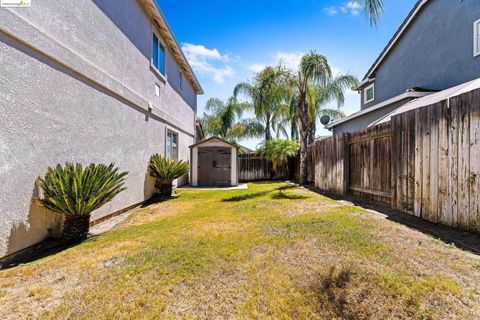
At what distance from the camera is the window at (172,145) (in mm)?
9781

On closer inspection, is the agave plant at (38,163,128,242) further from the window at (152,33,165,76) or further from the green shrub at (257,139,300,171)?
the green shrub at (257,139,300,171)

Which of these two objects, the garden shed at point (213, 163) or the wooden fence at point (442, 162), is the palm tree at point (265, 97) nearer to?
the garden shed at point (213, 163)

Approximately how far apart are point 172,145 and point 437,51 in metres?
12.1

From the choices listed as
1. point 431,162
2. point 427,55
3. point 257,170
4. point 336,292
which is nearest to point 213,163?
point 257,170

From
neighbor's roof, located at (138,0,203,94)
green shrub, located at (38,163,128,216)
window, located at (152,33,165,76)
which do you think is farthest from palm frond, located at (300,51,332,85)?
green shrub, located at (38,163,128,216)

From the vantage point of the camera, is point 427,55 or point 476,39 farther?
point 427,55

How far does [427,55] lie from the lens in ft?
29.0

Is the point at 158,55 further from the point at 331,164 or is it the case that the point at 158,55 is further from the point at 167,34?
the point at 331,164

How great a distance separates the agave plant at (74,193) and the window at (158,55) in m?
5.94

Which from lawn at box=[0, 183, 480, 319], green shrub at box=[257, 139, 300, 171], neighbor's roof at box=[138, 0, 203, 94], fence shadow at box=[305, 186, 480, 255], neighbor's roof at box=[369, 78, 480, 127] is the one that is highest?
neighbor's roof at box=[138, 0, 203, 94]

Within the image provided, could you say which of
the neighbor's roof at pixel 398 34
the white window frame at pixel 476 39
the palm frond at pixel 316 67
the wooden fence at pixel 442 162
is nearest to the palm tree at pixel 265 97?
the palm frond at pixel 316 67

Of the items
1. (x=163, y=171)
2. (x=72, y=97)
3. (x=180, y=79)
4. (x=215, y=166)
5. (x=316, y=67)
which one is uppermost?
(x=180, y=79)

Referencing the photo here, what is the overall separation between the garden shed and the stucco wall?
930cm

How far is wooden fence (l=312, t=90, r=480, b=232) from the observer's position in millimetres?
3377
